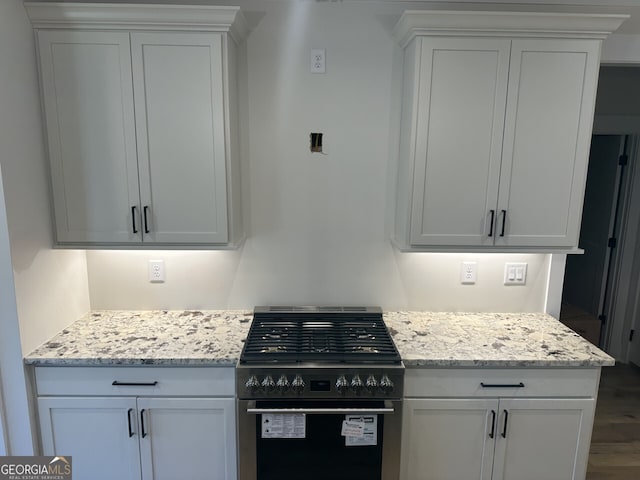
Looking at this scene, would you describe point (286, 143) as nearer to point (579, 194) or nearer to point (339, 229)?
point (339, 229)

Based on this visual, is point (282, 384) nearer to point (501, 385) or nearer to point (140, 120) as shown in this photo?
point (501, 385)

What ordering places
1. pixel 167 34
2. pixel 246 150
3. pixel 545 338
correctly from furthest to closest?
pixel 246 150 < pixel 545 338 < pixel 167 34

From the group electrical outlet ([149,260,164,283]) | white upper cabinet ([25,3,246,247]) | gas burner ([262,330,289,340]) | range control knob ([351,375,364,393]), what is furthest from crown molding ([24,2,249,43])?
range control knob ([351,375,364,393])

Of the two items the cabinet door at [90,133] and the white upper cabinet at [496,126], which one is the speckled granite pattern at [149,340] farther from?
the white upper cabinet at [496,126]

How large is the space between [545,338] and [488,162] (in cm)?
96

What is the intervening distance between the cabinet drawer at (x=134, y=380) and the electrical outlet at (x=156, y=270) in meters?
0.61

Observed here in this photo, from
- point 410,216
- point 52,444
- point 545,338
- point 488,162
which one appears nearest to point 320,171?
point 410,216

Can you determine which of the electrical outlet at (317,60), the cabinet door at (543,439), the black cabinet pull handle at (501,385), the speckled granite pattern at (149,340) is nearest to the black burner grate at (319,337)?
the speckled granite pattern at (149,340)

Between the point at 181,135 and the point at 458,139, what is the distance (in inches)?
51.7

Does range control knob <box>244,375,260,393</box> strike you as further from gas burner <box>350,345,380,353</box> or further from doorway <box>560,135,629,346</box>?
doorway <box>560,135,629,346</box>

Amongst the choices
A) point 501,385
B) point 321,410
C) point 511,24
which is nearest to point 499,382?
point 501,385

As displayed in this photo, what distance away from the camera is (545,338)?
1.96m

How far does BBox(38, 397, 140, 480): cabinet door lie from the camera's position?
176cm

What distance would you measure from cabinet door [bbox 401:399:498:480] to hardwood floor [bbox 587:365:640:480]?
1.00m
